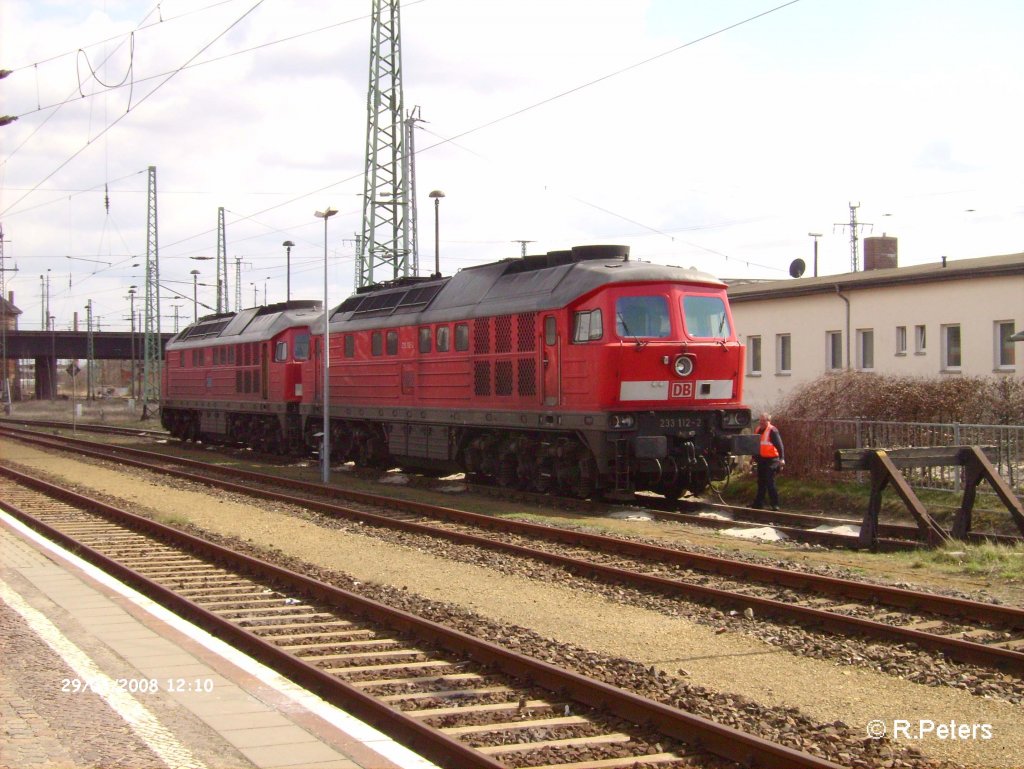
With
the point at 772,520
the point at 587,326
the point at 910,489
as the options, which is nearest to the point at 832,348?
the point at 772,520

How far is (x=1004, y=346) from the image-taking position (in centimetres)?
2670

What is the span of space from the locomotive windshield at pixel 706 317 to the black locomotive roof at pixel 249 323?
14869 mm

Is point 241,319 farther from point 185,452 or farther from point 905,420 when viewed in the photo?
point 905,420

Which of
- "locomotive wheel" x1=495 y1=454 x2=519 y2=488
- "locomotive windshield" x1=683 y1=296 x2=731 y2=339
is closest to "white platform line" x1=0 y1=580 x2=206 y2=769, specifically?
"locomotive windshield" x1=683 y1=296 x2=731 y2=339

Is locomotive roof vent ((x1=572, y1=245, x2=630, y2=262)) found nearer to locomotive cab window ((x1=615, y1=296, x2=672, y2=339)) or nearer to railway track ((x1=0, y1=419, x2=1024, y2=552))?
locomotive cab window ((x1=615, y1=296, x2=672, y2=339))

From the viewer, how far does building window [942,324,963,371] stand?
28094mm

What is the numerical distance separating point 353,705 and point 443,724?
2.23ft

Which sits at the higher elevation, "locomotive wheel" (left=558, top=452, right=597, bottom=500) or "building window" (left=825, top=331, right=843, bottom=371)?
"building window" (left=825, top=331, right=843, bottom=371)

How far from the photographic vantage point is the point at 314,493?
2173cm

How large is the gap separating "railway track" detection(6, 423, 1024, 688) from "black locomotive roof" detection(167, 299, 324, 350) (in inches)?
541

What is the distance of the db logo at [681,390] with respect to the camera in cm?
1747

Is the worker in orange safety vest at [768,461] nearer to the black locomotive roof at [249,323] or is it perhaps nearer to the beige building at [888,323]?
the beige building at [888,323]

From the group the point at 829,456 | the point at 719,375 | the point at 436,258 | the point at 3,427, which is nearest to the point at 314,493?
the point at 719,375

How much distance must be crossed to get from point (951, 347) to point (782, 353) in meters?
6.59
